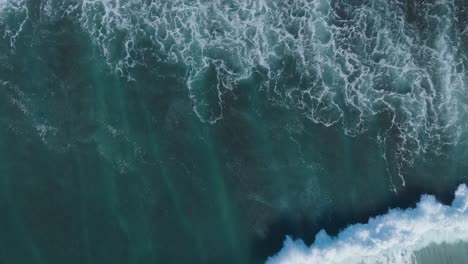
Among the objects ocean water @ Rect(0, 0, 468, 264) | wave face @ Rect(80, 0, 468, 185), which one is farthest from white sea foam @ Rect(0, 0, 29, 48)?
A: wave face @ Rect(80, 0, 468, 185)

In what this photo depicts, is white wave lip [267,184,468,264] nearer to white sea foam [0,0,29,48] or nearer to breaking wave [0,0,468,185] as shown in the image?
breaking wave [0,0,468,185]

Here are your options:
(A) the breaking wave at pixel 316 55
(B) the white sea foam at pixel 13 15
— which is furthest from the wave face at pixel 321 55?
(B) the white sea foam at pixel 13 15

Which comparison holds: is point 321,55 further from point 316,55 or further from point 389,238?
point 389,238

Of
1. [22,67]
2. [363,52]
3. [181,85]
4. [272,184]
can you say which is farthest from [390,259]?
[22,67]

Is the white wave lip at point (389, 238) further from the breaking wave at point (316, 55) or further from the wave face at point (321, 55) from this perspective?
the wave face at point (321, 55)

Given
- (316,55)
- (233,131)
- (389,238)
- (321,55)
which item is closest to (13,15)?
(233,131)
